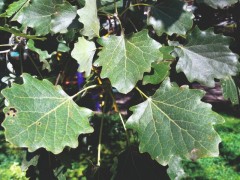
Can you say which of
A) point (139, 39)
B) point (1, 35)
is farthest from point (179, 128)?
point (1, 35)

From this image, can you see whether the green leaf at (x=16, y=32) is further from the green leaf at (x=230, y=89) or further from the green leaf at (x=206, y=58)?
the green leaf at (x=230, y=89)

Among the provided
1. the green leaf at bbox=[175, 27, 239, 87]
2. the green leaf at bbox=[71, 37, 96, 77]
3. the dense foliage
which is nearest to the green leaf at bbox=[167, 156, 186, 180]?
the dense foliage

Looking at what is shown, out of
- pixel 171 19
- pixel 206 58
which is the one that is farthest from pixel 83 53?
pixel 206 58

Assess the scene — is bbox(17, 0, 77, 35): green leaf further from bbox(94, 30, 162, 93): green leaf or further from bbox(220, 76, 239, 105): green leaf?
bbox(220, 76, 239, 105): green leaf

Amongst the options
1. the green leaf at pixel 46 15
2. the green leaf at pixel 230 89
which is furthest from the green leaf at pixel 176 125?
the green leaf at pixel 46 15

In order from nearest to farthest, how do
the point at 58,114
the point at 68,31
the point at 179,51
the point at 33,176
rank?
the point at 58,114 → the point at 68,31 → the point at 179,51 → the point at 33,176

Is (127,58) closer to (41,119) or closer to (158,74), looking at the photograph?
(158,74)

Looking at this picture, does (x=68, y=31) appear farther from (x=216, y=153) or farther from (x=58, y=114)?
(x=216, y=153)
